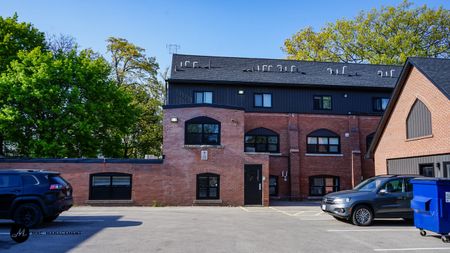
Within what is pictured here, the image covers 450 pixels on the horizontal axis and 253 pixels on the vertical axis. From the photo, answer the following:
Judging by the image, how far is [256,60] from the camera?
3312cm

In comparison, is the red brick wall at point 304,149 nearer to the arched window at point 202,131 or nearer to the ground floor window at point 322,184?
the ground floor window at point 322,184

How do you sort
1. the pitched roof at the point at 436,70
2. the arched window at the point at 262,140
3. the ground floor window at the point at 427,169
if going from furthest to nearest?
the arched window at the point at 262,140, the ground floor window at the point at 427,169, the pitched roof at the point at 436,70

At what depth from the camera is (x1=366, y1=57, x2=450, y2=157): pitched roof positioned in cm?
1869

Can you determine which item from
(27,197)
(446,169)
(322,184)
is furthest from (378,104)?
(27,197)

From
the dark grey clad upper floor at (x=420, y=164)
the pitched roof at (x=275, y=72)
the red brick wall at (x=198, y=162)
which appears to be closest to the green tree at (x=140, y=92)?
the pitched roof at (x=275, y=72)

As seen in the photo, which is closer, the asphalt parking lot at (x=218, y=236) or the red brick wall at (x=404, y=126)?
the asphalt parking lot at (x=218, y=236)

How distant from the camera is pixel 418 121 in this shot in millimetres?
20234

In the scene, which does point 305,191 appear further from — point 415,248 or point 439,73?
point 415,248

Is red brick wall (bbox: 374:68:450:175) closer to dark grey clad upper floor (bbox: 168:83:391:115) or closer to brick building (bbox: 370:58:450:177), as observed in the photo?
brick building (bbox: 370:58:450:177)

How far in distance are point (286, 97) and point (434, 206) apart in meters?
18.8

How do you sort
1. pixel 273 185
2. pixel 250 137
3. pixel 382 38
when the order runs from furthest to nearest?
pixel 382 38, pixel 250 137, pixel 273 185

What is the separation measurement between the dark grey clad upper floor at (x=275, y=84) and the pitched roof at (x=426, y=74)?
6494 mm

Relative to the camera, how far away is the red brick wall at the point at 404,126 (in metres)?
18.2

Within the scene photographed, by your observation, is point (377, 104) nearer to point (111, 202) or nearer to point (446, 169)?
point (446, 169)
